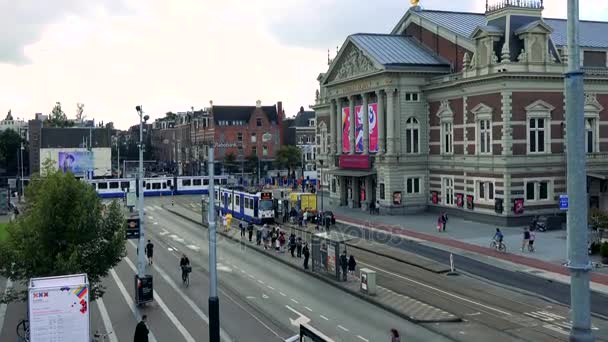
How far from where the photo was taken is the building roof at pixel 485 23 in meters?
63.5

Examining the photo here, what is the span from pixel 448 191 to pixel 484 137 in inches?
305

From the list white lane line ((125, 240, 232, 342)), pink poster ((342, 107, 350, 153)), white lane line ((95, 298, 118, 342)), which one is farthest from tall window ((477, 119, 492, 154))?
white lane line ((95, 298, 118, 342))

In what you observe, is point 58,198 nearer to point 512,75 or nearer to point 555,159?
point 512,75

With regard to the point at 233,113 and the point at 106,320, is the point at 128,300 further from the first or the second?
the point at 233,113

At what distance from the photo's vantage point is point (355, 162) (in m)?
70.1

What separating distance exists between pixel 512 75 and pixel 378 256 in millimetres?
20825

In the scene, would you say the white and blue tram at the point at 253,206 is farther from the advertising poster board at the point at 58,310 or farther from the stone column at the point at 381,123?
the advertising poster board at the point at 58,310

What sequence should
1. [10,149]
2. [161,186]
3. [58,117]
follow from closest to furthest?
[161,186]
[10,149]
[58,117]

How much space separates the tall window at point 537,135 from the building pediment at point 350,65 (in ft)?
55.0

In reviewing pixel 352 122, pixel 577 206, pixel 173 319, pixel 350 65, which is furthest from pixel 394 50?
pixel 577 206

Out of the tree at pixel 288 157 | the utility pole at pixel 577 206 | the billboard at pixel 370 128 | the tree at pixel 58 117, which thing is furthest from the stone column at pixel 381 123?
the tree at pixel 58 117

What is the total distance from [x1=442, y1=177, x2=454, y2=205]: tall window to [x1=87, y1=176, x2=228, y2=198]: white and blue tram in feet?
143

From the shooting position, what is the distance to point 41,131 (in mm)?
126500

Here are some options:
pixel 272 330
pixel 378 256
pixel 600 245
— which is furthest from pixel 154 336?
pixel 600 245
